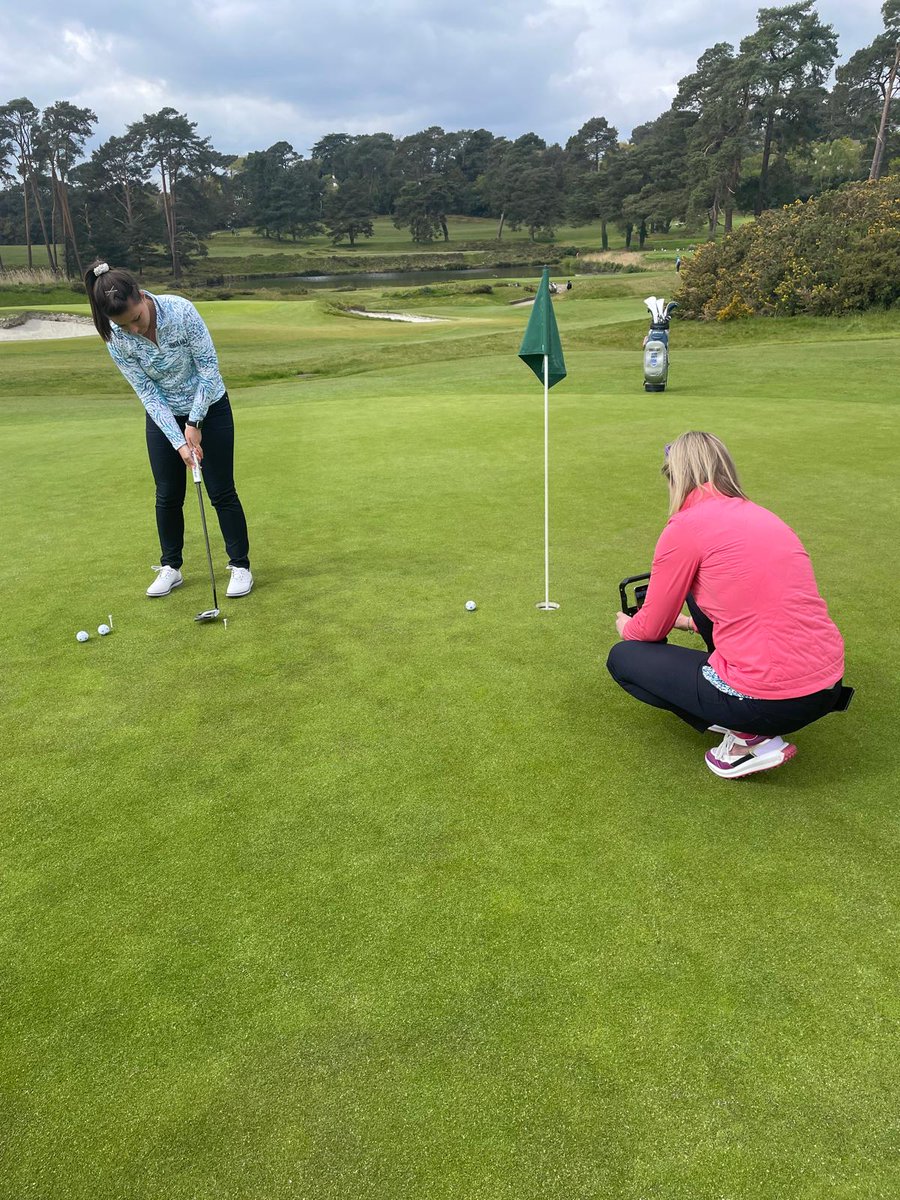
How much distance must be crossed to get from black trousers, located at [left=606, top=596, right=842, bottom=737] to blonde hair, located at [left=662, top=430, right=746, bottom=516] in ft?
1.54

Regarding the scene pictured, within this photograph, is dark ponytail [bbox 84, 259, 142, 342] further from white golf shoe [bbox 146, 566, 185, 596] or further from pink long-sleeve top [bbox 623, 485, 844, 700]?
pink long-sleeve top [bbox 623, 485, 844, 700]

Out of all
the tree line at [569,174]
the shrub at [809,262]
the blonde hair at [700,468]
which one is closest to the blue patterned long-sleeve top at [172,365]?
the blonde hair at [700,468]

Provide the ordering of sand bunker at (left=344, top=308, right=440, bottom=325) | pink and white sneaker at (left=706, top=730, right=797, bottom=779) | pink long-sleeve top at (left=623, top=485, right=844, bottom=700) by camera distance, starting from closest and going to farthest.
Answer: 1. pink long-sleeve top at (left=623, top=485, right=844, bottom=700)
2. pink and white sneaker at (left=706, top=730, right=797, bottom=779)
3. sand bunker at (left=344, top=308, right=440, bottom=325)

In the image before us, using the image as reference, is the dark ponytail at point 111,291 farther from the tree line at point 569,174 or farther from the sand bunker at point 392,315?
the tree line at point 569,174

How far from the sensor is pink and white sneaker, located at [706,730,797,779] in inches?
134

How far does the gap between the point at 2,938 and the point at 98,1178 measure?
3.33 ft

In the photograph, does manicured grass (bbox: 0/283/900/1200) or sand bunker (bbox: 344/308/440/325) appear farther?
sand bunker (bbox: 344/308/440/325)

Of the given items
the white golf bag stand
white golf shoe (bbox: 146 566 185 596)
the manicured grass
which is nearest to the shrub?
the white golf bag stand

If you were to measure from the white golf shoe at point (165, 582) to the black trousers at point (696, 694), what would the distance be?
130 inches

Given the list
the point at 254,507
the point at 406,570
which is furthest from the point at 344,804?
the point at 254,507

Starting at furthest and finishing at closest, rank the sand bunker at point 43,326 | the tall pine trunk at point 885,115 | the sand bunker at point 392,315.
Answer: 1. the tall pine trunk at point 885,115
2. the sand bunker at point 392,315
3. the sand bunker at point 43,326

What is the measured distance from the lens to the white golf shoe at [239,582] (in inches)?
222

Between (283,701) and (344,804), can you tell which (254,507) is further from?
(344,804)

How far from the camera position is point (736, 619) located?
328 cm
